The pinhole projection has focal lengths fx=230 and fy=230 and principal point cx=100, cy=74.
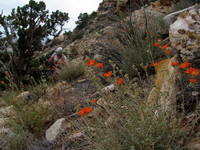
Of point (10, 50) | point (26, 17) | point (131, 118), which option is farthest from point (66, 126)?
point (26, 17)

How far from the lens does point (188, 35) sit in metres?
2.76

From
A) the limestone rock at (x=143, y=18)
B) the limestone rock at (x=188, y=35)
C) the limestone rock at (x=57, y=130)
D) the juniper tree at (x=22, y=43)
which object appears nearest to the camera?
the limestone rock at (x=188, y=35)

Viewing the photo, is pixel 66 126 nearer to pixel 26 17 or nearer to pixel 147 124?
pixel 147 124

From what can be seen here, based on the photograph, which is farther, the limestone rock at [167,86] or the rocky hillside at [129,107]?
the limestone rock at [167,86]

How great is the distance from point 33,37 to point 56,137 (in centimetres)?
706

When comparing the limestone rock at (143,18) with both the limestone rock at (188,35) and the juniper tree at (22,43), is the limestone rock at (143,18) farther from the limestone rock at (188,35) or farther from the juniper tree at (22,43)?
the juniper tree at (22,43)

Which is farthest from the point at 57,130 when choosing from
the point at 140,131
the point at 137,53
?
the point at 137,53

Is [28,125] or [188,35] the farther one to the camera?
[28,125]

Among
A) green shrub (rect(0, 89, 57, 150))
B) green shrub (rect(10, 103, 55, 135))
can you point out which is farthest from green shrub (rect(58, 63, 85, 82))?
green shrub (rect(10, 103, 55, 135))

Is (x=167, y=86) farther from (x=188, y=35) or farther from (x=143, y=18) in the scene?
(x=143, y=18)

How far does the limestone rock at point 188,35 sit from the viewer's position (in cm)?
265

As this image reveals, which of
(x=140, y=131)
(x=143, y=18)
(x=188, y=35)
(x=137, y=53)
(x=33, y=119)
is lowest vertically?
(x=33, y=119)

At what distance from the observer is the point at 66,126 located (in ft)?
9.36

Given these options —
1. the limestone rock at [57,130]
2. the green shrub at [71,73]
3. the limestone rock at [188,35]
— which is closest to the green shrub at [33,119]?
the limestone rock at [57,130]
